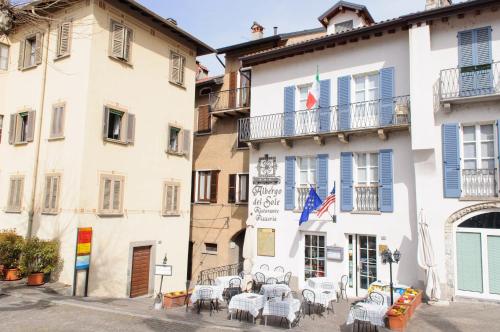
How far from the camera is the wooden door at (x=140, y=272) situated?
53.8 feet

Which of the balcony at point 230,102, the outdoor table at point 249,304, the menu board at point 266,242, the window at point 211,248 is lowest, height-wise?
the outdoor table at point 249,304

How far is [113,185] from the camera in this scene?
15617 mm

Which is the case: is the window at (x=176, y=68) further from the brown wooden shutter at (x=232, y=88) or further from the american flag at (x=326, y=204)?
the american flag at (x=326, y=204)

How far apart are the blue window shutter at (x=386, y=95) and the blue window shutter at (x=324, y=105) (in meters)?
2.12

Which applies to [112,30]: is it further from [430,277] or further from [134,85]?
[430,277]

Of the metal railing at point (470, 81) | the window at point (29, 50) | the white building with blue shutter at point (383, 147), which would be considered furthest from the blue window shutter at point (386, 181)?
the window at point (29, 50)

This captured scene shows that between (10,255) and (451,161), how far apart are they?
619 inches

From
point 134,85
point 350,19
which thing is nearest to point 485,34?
point 350,19

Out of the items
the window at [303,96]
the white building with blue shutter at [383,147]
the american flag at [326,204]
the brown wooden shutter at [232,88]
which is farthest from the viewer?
the brown wooden shutter at [232,88]

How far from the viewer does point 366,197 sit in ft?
48.6

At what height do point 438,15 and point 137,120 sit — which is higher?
point 438,15

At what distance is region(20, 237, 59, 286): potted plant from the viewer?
543 inches

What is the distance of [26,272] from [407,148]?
46.2 feet

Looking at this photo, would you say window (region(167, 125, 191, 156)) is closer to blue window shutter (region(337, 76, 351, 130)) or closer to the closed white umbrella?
blue window shutter (region(337, 76, 351, 130))
